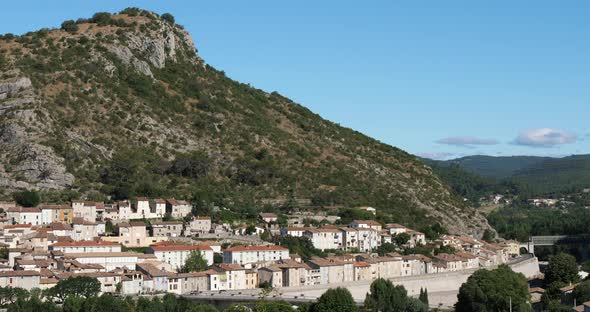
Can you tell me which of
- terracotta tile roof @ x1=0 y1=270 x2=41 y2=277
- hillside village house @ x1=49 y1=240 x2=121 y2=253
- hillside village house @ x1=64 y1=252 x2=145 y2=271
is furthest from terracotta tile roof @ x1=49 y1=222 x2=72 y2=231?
terracotta tile roof @ x1=0 y1=270 x2=41 y2=277

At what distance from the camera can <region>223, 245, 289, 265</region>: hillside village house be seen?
292ft

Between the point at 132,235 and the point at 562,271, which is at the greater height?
the point at 132,235

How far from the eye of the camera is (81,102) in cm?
12269

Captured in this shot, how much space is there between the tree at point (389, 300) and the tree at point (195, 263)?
1450 centimetres

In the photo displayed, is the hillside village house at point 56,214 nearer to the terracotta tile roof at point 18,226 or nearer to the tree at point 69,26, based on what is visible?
the terracotta tile roof at point 18,226

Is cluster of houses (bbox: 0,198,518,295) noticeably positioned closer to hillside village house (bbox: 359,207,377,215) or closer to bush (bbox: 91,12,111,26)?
hillside village house (bbox: 359,207,377,215)

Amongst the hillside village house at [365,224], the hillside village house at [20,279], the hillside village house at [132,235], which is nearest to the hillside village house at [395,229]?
the hillside village house at [365,224]

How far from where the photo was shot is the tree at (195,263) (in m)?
84.8

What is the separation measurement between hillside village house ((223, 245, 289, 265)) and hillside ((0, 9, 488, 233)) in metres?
13.9

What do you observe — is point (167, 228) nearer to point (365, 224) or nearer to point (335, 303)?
point (365, 224)

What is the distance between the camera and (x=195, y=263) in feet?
279

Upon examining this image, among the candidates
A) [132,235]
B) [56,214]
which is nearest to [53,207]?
[56,214]

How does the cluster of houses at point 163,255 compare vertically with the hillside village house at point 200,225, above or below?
below

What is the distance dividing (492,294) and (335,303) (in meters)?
15.7
